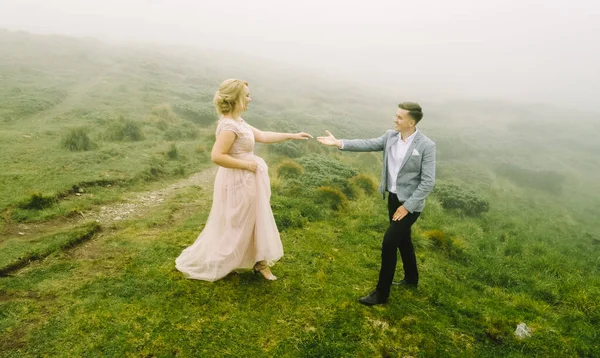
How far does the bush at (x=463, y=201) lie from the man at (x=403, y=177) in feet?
33.2

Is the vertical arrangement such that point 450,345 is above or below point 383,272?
below

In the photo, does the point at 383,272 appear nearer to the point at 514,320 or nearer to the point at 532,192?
the point at 514,320

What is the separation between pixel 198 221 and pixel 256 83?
1810 inches

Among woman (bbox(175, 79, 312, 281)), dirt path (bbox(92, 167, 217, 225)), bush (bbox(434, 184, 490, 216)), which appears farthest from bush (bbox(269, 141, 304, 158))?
woman (bbox(175, 79, 312, 281))

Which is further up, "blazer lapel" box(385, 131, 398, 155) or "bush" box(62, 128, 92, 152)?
"blazer lapel" box(385, 131, 398, 155)

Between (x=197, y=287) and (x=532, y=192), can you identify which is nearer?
(x=197, y=287)

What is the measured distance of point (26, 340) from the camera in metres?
3.59

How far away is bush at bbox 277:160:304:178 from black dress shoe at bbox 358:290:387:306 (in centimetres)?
663

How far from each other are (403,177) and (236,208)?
2.30m

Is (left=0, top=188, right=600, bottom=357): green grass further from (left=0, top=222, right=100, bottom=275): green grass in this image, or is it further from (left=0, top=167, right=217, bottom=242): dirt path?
(left=0, top=167, right=217, bottom=242): dirt path

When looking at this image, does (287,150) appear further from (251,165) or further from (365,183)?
(251,165)

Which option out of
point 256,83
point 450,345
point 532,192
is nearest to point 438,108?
point 256,83

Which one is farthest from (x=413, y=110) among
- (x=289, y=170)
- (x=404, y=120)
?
(x=289, y=170)

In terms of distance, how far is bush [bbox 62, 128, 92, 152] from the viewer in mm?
11500
